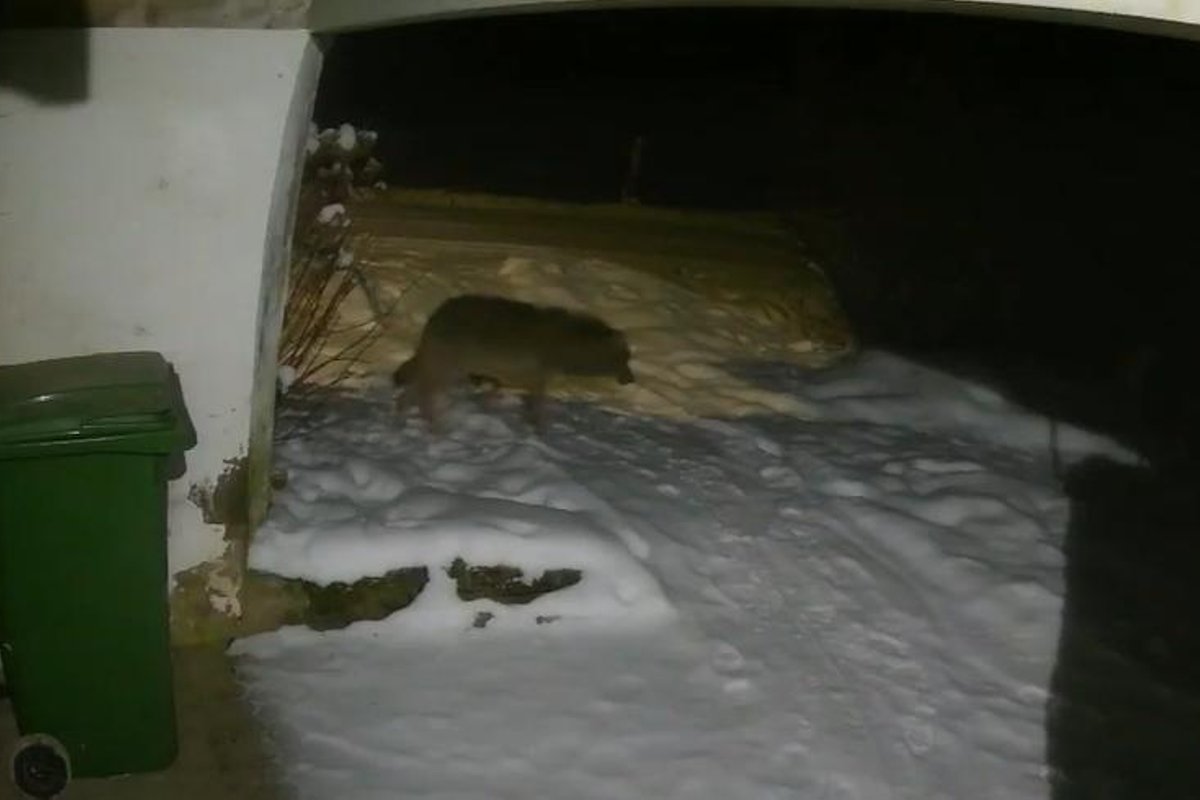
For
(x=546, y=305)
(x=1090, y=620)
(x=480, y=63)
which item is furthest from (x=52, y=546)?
(x=480, y=63)

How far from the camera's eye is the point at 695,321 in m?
5.54

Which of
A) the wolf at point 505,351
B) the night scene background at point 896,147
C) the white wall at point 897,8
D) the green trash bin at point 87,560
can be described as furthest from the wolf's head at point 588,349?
the white wall at point 897,8

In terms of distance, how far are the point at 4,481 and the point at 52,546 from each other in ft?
0.56

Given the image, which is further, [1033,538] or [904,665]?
Answer: [1033,538]

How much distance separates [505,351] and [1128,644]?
204 centimetres

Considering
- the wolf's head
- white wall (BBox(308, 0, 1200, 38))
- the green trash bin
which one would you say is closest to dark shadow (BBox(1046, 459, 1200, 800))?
the wolf's head

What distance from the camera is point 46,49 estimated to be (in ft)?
10.1

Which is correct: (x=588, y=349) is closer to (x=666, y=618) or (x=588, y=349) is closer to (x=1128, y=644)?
(x=666, y=618)

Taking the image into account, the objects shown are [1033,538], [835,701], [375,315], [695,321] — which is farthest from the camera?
[695,321]

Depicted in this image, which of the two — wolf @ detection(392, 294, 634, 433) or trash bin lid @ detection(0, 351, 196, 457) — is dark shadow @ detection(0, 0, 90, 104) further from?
wolf @ detection(392, 294, 634, 433)

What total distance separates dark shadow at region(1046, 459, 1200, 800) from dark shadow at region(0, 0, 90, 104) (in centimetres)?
274

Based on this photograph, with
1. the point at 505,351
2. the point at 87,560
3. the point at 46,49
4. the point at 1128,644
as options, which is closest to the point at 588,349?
the point at 505,351

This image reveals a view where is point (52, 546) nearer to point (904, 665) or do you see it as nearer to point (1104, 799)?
point (904, 665)

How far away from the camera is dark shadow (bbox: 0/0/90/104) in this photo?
9.89ft
